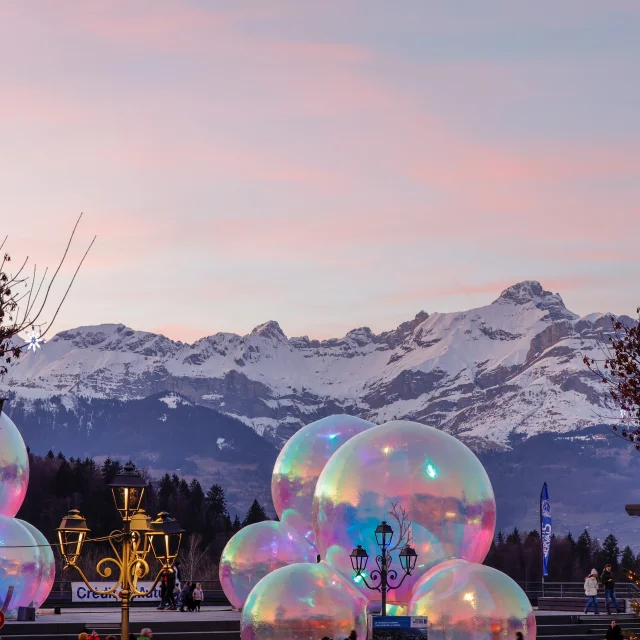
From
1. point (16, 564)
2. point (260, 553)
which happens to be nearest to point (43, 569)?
point (16, 564)

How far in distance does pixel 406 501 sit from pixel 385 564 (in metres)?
3.39

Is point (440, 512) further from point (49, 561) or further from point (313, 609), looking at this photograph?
point (49, 561)

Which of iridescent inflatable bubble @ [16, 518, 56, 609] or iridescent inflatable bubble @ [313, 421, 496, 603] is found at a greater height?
iridescent inflatable bubble @ [313, 421, 496, 603]

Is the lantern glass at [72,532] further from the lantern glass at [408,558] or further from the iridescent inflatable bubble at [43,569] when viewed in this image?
the iridescent inflatable bubble at [43,569]

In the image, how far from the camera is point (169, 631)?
36.2 meters

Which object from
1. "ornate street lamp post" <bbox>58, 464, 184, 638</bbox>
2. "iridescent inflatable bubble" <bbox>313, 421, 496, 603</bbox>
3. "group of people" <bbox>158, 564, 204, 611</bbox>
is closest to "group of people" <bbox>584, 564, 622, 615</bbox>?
"iridescent inflatable bubble" <bbox>313, 421, 496, 603</bbox>

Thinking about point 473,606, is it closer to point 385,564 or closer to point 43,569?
point 385,564

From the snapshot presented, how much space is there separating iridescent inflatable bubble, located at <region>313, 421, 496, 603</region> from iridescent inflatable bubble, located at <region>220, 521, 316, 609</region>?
624cm

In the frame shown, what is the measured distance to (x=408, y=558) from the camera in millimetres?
28203

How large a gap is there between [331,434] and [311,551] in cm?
327

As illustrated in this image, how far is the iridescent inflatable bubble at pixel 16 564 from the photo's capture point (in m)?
36.2

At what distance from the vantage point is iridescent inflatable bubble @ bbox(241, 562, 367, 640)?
29.3 meters

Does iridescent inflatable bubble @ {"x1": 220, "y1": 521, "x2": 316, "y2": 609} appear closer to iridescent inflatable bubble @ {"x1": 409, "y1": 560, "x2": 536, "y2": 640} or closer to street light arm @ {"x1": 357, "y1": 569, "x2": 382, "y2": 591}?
street light arm @ {"x1": 357, "y1": 569, "x2": 382, "y2": 591}

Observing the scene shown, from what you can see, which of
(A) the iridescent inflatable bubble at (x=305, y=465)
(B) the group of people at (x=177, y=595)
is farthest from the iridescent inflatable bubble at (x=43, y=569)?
(B) the group of people at (x=177, y=595)
